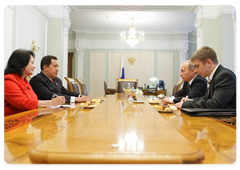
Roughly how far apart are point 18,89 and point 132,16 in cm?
586

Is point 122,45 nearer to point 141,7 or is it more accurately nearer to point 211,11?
point 141,7

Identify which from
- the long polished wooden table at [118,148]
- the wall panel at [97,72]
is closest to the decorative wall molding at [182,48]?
the wall panel at [97,72]

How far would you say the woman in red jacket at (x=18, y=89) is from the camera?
5.01ft

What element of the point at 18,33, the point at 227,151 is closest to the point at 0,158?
the point at 227,151

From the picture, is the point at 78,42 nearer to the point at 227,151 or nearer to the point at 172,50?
the point at 172,50

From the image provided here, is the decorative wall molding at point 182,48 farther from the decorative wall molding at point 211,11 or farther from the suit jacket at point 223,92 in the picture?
the suit jacket at point 223,92

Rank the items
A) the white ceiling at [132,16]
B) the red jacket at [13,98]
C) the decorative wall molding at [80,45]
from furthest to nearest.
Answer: the decorative wall molding at [80,45]
the white ceiling at [132,16]
the red jacket at [13,98]

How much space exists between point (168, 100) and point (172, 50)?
22.9 ft

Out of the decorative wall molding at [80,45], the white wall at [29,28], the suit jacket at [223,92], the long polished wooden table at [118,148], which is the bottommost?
the long polished wooden table at [118,148]

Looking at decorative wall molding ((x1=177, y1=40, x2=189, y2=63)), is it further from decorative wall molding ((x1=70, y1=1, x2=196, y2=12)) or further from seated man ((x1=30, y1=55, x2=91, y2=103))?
seated man ((x1=30, y1=55, x2=91, y2=103))

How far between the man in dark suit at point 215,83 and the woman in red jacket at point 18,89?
1146 millimetres

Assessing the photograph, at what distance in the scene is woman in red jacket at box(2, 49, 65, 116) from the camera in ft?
5.01

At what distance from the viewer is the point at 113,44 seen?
8.80 metres

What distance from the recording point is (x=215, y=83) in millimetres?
1506
